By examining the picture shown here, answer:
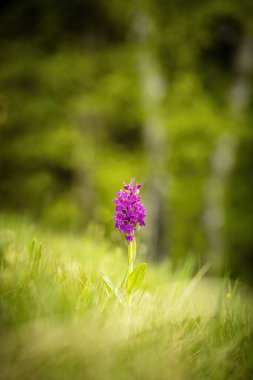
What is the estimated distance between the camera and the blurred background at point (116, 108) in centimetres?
698

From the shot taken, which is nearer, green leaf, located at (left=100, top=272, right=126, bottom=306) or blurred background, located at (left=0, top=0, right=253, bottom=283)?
green leaf, located at (left=100, top=272, right=126, bottom=306)

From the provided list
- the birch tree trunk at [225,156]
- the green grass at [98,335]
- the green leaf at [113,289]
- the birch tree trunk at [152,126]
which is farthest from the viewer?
the birch tree trunk at [225,156]

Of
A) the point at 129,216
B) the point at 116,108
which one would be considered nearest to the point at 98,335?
the point at 129,216

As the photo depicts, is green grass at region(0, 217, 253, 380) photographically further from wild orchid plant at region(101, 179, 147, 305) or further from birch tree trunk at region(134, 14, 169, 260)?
birch tree trunk at region(134, 14, 169, 260)

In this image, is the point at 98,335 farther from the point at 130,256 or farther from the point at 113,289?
the point at 130,256

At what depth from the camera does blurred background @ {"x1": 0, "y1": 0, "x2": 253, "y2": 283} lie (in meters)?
6.98

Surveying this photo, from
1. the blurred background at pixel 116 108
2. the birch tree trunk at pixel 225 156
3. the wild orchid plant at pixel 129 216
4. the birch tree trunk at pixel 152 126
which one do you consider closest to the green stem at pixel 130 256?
the wild orchid plant at pixel 129 216

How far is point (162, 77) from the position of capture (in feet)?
28.1

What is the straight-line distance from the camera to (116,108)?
755 cm

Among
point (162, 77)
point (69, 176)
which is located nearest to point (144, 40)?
point (162, 77)

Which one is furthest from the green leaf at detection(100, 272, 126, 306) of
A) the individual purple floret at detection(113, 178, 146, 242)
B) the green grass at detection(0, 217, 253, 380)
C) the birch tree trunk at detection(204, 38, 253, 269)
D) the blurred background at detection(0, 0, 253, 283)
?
the birch tree trunk at detection(204, 38, 253, 269)

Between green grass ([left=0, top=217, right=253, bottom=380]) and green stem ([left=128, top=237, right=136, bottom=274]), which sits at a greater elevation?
green stem ([left=128, top=237, right=136, bottom=274])

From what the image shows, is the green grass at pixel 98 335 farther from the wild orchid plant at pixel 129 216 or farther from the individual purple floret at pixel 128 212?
the individual purple floret at pixel 128 212

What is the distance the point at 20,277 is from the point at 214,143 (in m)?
6.82
